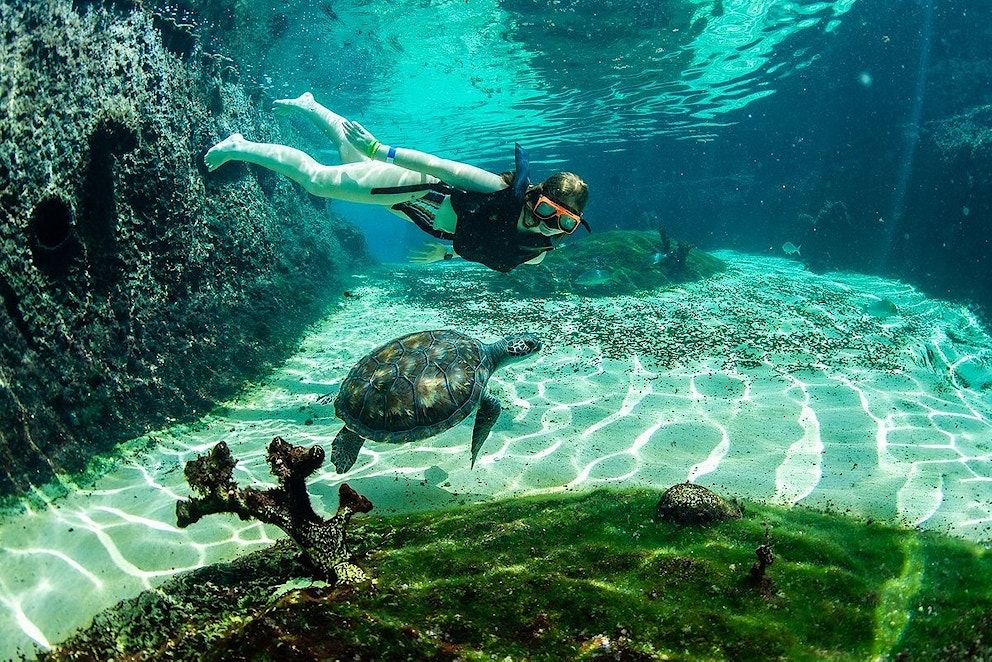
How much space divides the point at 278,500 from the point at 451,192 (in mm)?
4025

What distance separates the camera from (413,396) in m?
5.20

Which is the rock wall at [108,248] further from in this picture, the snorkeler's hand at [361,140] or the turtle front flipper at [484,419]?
the turtle front flipper at [484,419]

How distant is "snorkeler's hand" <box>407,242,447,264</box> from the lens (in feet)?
22.1

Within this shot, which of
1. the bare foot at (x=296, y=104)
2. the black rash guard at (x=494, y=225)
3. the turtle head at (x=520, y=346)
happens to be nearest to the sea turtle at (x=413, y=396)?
the turtle head at (x=520, y=346)

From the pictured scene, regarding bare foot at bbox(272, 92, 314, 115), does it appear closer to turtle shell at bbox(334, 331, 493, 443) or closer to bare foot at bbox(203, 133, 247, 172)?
bare foot at bbox(203, 133, 247, 172)

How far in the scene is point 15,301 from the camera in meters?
5.05

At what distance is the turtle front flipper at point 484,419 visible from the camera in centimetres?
517

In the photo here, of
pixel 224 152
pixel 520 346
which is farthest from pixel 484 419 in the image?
pixel 224 152

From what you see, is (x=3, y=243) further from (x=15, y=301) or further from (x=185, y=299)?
(x=185, y=299)

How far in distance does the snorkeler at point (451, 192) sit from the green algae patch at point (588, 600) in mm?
3161

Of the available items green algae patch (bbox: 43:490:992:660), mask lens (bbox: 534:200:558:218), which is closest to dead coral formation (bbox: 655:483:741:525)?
green algae patch (bbox: 43:490:992:660)

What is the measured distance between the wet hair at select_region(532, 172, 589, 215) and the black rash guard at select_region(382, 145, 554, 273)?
0.79ft

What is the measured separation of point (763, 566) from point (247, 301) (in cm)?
970

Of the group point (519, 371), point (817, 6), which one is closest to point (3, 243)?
point (519, 371)
